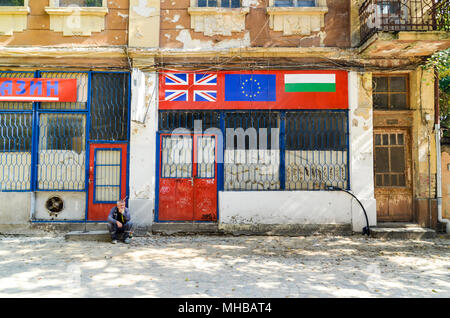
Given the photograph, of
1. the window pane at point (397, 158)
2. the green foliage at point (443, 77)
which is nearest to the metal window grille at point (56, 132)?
the window pane at point (397, 158)

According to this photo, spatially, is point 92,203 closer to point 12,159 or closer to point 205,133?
point 12,159

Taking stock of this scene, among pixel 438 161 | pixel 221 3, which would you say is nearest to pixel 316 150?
pixel 438 161

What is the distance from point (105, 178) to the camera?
8445 mm

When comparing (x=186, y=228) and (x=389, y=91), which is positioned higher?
(x=389, y=91)

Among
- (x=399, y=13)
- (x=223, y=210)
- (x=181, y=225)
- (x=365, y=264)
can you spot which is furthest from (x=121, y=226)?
(x=399, y=13)

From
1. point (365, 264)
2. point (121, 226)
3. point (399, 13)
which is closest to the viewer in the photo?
point (365, 264)

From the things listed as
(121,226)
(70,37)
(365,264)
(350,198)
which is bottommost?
(365,264)

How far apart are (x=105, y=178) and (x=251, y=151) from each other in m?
3.84

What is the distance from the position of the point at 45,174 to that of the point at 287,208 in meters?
6.23

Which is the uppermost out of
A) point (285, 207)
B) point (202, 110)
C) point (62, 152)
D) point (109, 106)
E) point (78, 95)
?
point (78, 95)

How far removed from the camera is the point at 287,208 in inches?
321

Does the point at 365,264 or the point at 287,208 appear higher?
the point at 287,208

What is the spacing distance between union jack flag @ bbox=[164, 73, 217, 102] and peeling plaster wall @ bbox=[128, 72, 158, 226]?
14.3 inches

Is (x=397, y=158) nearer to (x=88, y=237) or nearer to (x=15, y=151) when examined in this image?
(x=88, y=237)
